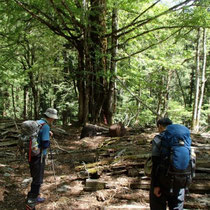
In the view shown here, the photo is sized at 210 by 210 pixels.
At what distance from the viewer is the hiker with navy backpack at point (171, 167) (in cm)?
287

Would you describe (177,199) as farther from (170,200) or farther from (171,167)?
(171,167)

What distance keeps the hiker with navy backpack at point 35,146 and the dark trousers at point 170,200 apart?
2.36 metres

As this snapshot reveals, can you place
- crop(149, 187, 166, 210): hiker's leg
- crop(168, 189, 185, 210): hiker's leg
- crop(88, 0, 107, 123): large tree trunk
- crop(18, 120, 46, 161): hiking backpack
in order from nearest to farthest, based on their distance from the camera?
1. crop(168, 189, 185, 210): hiker's leg
2. crop(149, 187, 166, 210): hiker's leg
3. crop(18, 120, 46, 161): hiking backpack
4. crop(88, 0, 107, 123): large tree trunk

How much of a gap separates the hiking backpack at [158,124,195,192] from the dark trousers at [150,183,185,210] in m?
0.11

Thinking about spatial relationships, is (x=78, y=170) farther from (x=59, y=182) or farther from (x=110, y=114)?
(x=110, y=114)

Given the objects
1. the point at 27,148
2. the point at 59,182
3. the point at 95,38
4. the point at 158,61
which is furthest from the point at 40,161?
the point at 158,61

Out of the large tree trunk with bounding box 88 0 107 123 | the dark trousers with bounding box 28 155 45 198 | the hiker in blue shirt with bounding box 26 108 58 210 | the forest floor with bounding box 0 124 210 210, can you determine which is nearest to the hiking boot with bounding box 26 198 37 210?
the hiker in blue shirt with bounding box 26 108 58 210

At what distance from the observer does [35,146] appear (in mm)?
4219

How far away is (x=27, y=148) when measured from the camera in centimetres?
423

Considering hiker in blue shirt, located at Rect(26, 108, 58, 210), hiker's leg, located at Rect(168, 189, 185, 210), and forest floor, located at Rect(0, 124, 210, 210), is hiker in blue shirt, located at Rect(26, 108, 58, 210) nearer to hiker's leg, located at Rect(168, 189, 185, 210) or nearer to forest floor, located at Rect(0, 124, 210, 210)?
forest floor, located at Rect(0, 124, 210, 210)

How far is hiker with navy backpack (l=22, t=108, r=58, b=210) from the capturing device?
420 cm

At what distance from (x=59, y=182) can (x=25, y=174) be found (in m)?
1.35

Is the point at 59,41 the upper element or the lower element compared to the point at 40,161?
upper

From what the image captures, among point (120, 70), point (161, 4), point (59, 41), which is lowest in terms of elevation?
point (120, 70)
